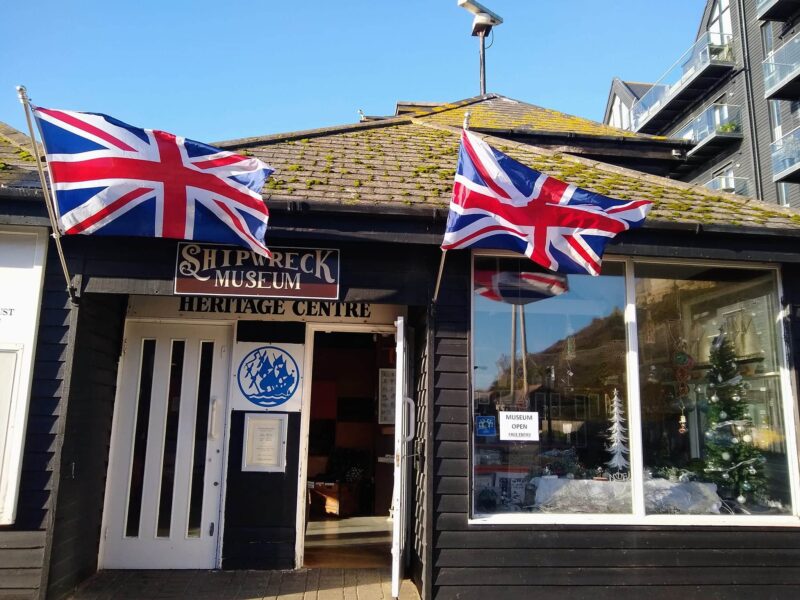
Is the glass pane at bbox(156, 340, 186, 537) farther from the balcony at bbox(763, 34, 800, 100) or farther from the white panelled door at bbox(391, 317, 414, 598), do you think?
the balcony at bbox(763, 34, 800, 100)

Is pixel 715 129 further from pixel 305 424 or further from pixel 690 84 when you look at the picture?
pixel 305 424

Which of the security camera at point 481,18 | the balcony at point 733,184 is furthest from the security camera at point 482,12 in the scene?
the balcony at point 733,184

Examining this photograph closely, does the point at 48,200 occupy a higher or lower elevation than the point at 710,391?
higher

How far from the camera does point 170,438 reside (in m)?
6.33

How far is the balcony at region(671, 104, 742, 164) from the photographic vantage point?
2283 centimetres

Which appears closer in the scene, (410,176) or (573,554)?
(573,554)

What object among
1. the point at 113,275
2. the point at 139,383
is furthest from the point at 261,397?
the point at 113,275

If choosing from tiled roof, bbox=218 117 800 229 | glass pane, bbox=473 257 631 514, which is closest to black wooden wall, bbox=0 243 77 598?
tiled roof, bbox=218 117 800 229

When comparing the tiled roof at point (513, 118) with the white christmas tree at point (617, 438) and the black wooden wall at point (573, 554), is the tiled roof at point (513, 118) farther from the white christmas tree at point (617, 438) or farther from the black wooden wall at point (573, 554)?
the black wooden wall at point (573, 554)

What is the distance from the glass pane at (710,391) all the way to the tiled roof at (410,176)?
60cm

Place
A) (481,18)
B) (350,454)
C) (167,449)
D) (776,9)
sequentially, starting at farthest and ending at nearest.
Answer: (776,9), (481,18), (350,454), (167,449)

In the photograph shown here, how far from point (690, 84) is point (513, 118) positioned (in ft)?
62.0

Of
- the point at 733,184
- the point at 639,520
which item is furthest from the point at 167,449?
the point at 733,184

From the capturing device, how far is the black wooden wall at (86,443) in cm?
520
